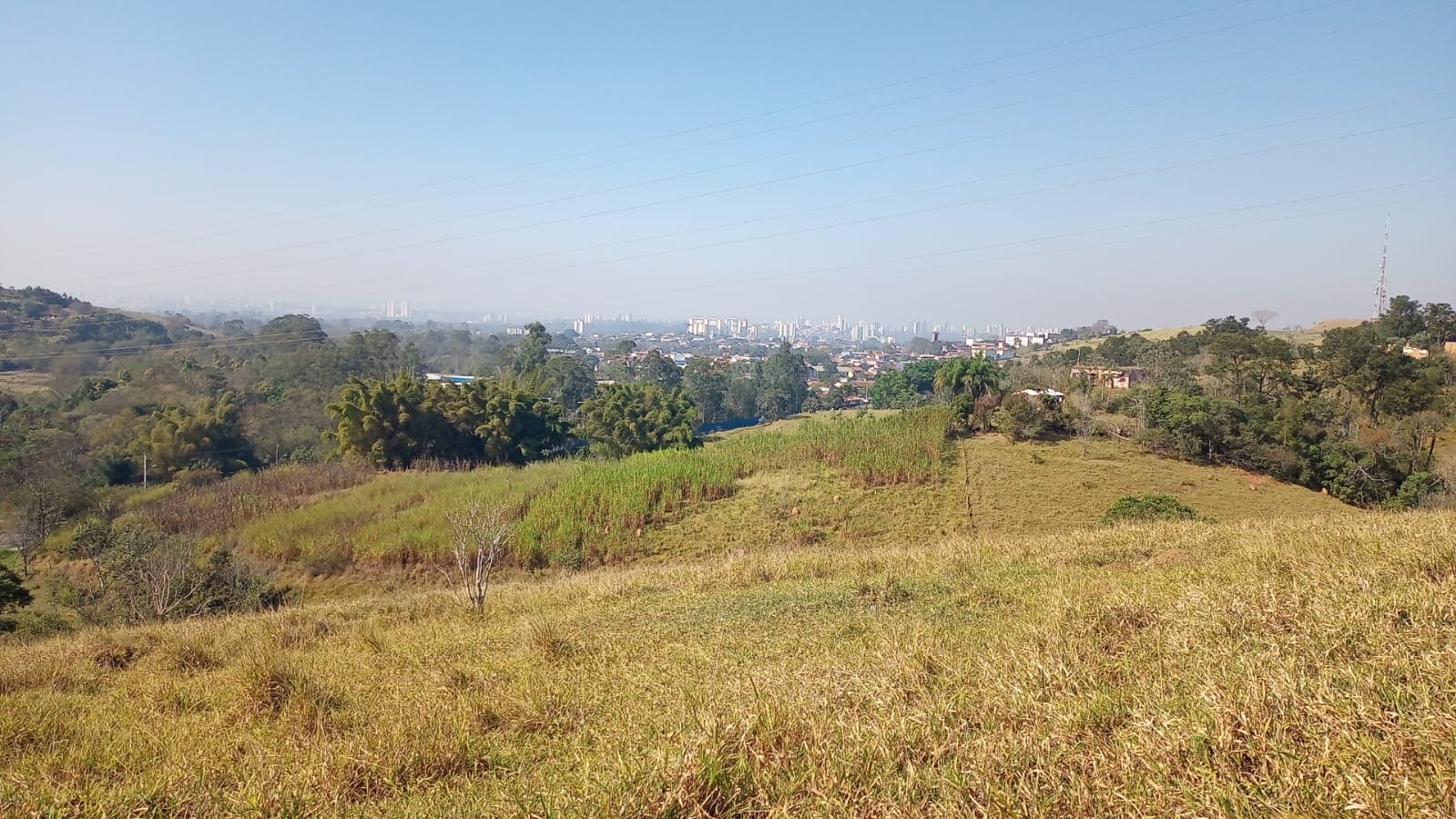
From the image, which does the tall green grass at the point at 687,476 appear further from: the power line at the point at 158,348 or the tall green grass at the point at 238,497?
the power line at the point at 158,348

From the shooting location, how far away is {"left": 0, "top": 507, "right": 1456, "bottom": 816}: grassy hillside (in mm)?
1932

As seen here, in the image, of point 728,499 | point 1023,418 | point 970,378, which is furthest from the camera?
point 970,378

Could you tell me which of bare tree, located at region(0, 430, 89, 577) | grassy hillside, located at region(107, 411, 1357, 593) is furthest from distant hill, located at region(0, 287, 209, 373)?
grassy hillside, located at region(107, 411, 1357, 593)

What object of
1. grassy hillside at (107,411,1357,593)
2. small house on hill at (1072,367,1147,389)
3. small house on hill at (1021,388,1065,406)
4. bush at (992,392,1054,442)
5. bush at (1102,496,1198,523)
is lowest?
grassy hillside at (107,411,1357,593)

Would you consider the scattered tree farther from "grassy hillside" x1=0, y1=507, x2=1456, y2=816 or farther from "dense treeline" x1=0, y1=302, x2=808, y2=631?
"grassy hillside" x1=0, y1=507, x2=1456, y2=816

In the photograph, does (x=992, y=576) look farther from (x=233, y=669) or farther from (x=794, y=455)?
(x=794, y=455)

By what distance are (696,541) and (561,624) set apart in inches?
310

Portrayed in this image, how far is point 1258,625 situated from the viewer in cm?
304

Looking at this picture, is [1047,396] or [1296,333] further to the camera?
[1296,333]

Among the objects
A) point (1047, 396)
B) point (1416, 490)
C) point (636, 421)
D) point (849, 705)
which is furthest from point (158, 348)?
point (1416, 490)

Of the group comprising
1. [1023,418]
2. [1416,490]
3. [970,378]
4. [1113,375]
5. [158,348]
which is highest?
[158,348]

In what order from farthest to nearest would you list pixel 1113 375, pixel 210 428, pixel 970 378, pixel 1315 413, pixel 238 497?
1. pixel 1113 375
2. pixel 210 428
3. pixel 970 378
4. pixel 1315 413
5. pixel 238 497

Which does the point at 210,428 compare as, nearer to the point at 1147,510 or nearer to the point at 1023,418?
the point at 1023,418

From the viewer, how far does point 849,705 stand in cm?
274
